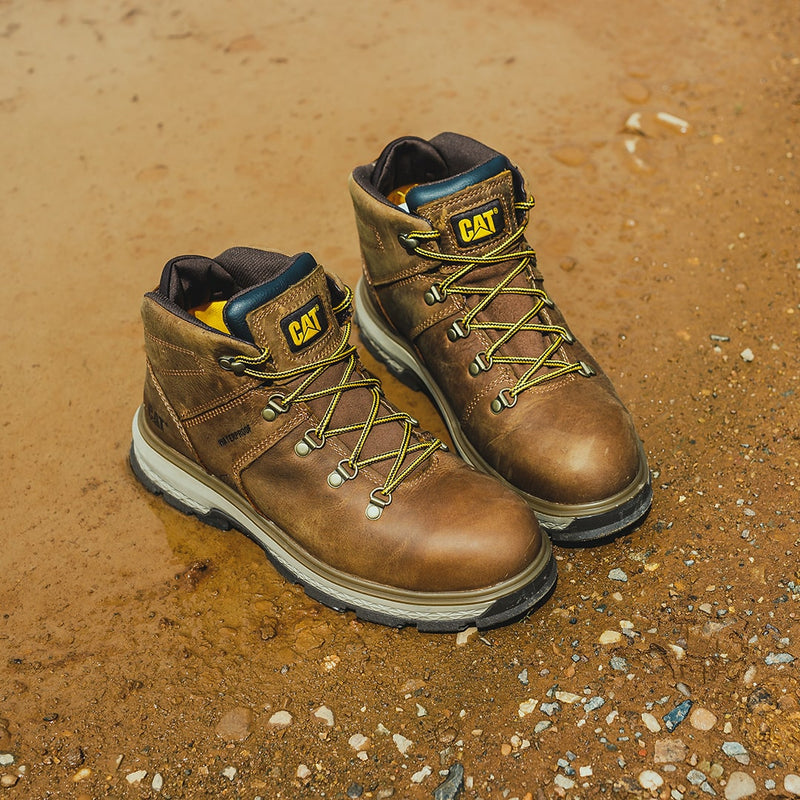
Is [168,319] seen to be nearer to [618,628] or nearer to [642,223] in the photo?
[618,628]

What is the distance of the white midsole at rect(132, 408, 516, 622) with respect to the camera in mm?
2352

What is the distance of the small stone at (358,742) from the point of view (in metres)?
2.21

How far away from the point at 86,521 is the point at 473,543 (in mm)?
Answer: 1386

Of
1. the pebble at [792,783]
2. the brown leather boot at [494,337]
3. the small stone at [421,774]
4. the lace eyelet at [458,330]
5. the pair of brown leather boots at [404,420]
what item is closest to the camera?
the pebble at [792,783]

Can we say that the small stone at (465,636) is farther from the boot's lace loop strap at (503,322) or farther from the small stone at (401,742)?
the boot's lace loop strap at (503,322)

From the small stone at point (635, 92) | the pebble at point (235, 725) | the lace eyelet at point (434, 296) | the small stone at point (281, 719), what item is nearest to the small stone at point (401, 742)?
the small stone at point (281, 719)

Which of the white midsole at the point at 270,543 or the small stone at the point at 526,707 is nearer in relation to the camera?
the small stone at the point at 526,707

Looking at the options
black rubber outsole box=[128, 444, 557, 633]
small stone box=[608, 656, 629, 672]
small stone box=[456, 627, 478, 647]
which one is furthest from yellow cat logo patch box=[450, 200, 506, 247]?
small stone box=[608, 656, 629, 672]

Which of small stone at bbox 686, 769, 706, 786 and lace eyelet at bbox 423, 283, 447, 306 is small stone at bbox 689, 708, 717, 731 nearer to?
small stone at bbox 686, 769, 706, 786

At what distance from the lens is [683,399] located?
3.18 meters

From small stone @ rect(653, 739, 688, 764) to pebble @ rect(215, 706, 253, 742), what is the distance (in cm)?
105

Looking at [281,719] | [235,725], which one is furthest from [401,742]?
[235,725]

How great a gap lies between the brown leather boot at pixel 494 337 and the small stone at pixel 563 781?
0.70m

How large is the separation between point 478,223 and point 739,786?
1.73 meters
